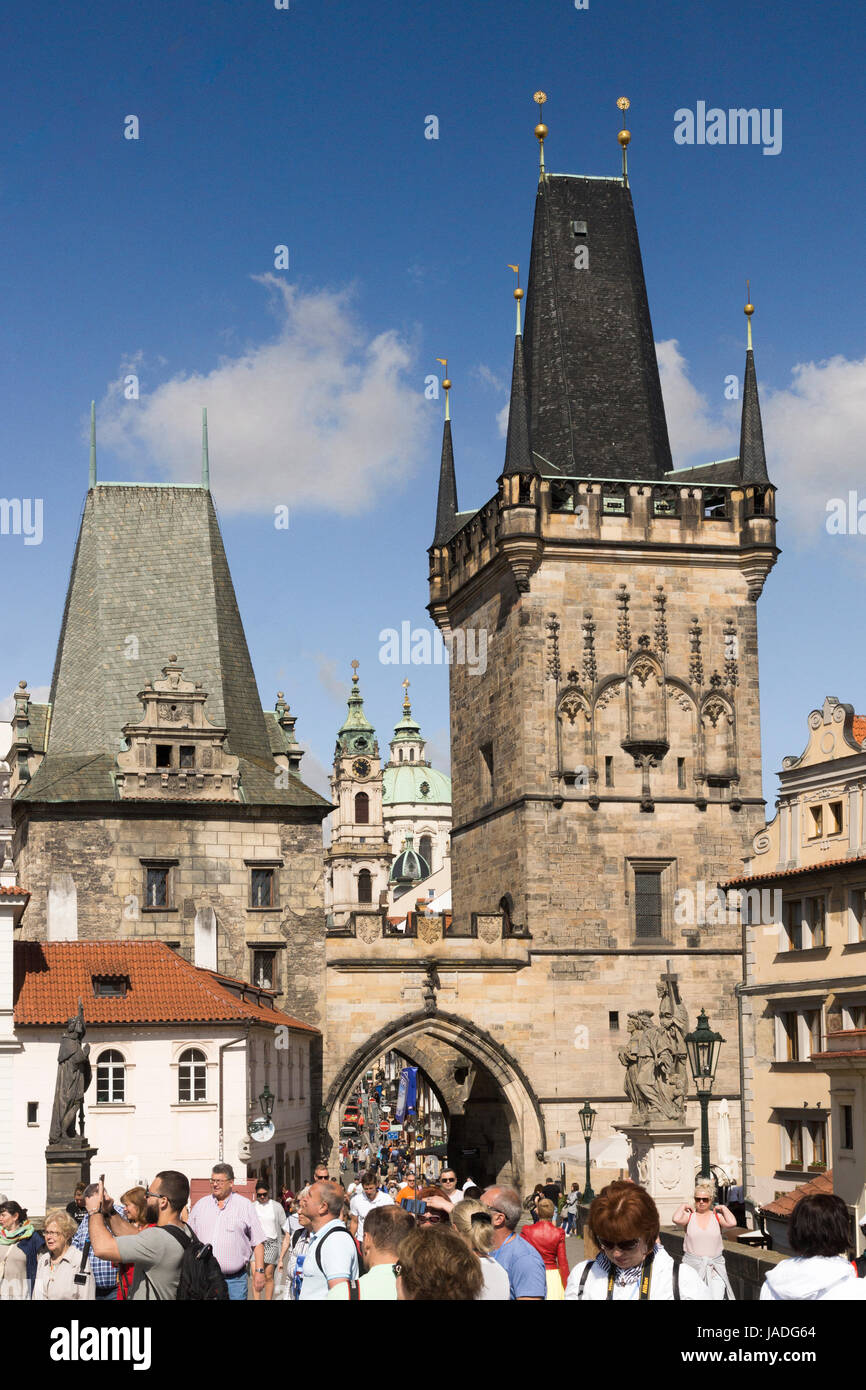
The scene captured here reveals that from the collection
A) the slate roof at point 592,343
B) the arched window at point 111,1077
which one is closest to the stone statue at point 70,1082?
the arched window at point 111,1077

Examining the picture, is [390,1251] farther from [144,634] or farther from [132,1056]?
[144,634]

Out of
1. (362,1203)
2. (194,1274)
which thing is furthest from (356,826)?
(194,1274)

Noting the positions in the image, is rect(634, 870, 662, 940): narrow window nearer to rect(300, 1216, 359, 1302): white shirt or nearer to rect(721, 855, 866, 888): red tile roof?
rect(721, 855, 866, 888): red tile roof

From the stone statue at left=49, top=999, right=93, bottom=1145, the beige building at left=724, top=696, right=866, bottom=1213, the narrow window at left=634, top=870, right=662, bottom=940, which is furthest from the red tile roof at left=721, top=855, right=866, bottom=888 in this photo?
the stone statue at left=49, top=999, right=93, bottom=1145

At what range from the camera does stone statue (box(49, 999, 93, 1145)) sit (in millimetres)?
27625

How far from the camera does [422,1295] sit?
541cm

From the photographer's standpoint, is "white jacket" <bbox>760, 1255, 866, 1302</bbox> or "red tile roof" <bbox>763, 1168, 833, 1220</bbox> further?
"red tile roof" <bbox>763, 1168, 833, 1220</bbox>

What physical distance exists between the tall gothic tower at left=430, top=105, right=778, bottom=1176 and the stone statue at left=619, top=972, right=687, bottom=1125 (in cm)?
1500

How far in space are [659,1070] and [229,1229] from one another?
1837 centimetres

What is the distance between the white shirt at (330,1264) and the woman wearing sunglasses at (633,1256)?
8.79 feet

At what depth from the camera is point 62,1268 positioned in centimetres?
892

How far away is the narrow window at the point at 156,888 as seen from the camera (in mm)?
44531

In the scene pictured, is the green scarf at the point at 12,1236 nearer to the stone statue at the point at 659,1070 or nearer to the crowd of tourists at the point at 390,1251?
the crowd of tourists at the point at 390,1251
